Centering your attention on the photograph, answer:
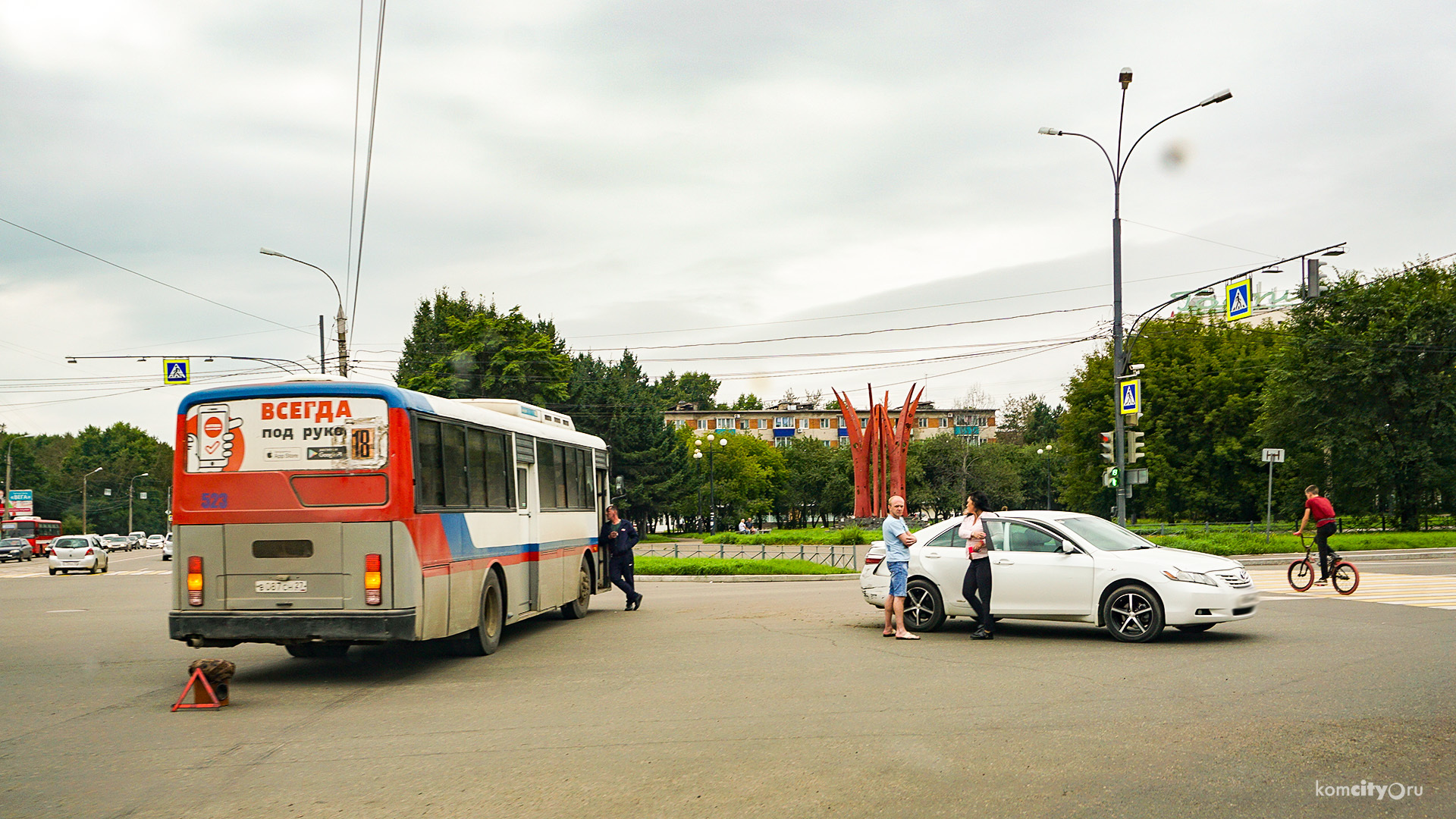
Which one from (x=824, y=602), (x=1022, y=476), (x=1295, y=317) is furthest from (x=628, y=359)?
(x=824, y=602)

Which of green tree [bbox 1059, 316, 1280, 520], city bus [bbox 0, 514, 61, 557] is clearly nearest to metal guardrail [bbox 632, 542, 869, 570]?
green tree [bbox 1059, 316, 1280, 520]

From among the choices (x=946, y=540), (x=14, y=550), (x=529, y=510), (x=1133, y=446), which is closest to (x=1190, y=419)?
(x=1133, y=446)

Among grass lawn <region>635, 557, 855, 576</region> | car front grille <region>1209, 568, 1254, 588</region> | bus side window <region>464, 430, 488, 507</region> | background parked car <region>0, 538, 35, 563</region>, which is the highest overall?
bus side window <region>464, 430, 488, 507</region>

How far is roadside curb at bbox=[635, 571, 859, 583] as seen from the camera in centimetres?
2792

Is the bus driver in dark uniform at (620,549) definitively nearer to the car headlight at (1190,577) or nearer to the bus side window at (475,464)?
the bus side window at (475,464)

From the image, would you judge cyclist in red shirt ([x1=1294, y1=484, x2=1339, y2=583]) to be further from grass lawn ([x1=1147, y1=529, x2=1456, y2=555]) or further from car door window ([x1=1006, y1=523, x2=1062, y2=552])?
grass lawn ([x1=1147, y1=529, x2=1456, y2=555])

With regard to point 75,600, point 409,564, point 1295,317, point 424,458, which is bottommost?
point 75,600

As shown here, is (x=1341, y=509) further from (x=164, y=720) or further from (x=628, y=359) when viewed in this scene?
(x=628, y=359)

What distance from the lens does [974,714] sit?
820cm

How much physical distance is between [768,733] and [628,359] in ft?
330

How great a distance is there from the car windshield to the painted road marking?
16.6 feet

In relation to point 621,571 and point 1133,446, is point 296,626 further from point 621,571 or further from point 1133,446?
point 1133,446

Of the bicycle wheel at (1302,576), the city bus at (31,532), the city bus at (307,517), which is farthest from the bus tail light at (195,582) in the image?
the city bus at (31,532)

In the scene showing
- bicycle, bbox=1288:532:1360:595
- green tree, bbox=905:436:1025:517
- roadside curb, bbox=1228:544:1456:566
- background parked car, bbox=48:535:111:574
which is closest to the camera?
bicycle, bbox=1288:532:1360:595
